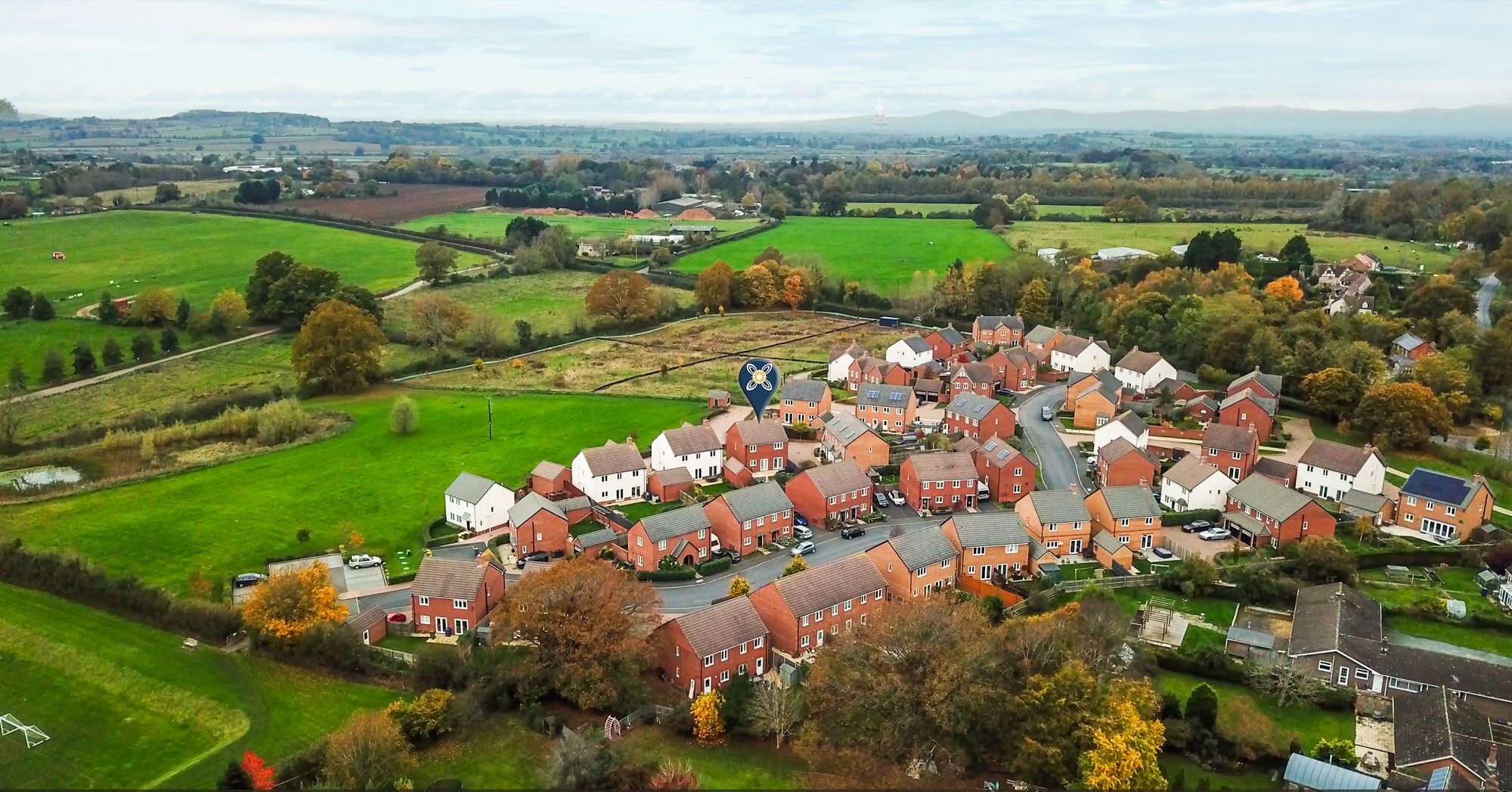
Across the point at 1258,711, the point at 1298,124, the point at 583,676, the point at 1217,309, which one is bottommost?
the point at 1258,711

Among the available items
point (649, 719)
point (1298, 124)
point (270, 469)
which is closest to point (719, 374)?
point (270, 469)

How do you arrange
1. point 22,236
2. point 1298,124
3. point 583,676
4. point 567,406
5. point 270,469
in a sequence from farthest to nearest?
point 1298,124, point 22,236, point 567,406, point 270,469, point 583,676

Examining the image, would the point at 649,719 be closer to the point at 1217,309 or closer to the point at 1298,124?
the point at 1217,309

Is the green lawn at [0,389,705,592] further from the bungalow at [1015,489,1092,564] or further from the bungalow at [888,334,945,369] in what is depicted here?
the bungalow at [1015,489,1092,564]

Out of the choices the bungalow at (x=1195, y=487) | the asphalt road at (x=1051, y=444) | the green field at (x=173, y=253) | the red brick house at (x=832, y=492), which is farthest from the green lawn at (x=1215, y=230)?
the green field at (x=173, y=253)

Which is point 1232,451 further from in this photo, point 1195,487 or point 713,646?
point 713,646

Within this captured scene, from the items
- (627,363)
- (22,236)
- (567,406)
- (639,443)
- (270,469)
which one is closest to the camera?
(270,469)

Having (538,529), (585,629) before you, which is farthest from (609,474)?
(585,629)

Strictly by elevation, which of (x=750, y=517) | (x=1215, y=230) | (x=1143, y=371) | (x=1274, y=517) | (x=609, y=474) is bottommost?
(x=1274, y=517)
